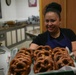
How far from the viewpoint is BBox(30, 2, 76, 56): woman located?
1224mm

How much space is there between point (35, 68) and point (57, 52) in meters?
0.16

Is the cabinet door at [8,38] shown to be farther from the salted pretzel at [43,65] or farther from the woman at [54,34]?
the salted pretzel at [43,65]

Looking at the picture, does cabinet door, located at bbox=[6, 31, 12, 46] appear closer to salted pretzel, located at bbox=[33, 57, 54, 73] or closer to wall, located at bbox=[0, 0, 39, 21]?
wall, located at bbox=[0, 0, 39, 21]

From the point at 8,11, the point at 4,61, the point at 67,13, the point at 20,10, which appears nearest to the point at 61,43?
the point at 4,61

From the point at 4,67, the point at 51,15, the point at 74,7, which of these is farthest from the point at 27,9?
the point at 4,67

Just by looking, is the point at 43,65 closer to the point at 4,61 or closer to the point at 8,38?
the point at 4,61

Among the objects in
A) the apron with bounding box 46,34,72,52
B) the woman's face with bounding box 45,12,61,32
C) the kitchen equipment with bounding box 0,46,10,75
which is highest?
the woman's face with bounding box 45,12,61,32

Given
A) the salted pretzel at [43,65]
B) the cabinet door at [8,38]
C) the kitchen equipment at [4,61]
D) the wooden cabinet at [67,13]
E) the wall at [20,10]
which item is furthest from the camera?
the wall at [20,10]

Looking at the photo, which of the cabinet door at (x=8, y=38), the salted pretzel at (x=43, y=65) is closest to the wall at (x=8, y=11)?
the cabinet door at (x=8, y=38)

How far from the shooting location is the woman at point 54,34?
48.2 inches

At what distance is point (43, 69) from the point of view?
0.71 m

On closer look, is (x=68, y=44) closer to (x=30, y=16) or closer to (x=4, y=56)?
(x=4, y=56)

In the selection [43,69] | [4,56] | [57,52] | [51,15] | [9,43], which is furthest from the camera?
[9,43]

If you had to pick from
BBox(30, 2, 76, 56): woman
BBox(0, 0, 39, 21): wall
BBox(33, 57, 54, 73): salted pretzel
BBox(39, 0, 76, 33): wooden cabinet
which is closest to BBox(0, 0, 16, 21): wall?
BBox(0, 0, 39, 21): wall
